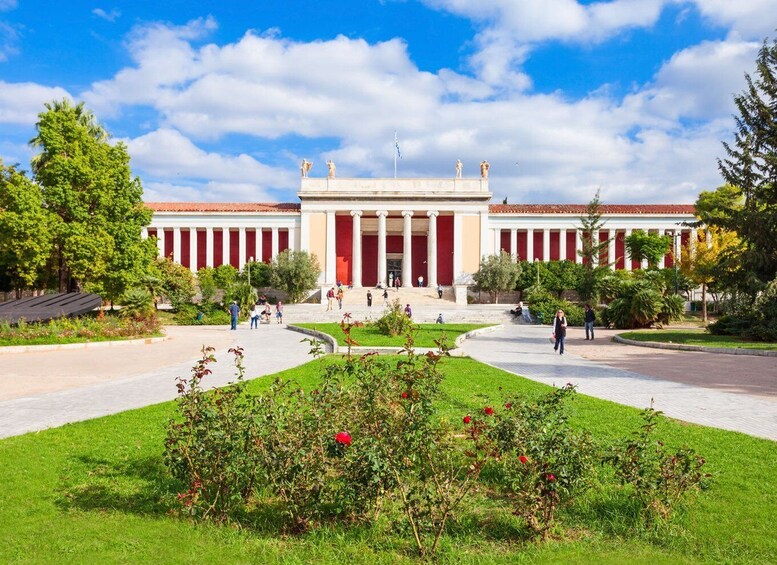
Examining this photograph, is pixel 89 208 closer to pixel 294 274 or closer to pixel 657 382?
pixel 294 274

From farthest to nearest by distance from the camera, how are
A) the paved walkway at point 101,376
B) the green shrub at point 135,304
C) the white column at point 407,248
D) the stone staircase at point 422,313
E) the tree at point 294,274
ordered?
the white column at point 407,248 → the tree at point 294,274 → the stone staircase at point 422,313 → the green shrub at point 135,304 → the paved walkway at point 101,376

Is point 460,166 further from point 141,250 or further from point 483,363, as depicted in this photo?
point 483,363

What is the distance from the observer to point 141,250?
2786 centimetres

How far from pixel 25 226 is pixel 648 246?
145 ft

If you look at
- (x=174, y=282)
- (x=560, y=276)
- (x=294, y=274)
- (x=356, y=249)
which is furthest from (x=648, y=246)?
(x=174, y=282)

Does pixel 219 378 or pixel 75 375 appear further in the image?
pixel 75 375

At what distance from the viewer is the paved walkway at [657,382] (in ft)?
25.5

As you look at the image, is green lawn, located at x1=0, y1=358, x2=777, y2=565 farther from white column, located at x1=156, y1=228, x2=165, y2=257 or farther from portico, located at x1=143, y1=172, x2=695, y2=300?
white column, located at x1=156, y1=228, x2=165, y2=257

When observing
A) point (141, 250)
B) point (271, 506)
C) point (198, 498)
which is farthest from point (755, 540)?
point (141, 250)

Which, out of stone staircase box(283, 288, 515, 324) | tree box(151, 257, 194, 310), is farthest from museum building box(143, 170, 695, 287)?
tree box(151, 257, 194, 310)

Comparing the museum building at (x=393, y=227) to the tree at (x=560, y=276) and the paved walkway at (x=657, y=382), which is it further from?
the paved walkway at (x=657, y=382)

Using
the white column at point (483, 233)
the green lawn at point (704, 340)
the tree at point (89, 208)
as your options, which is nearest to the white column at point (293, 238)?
the white column at point (483, 233)

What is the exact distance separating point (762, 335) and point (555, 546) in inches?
770

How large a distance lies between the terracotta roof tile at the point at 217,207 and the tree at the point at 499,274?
18960 millimetres
